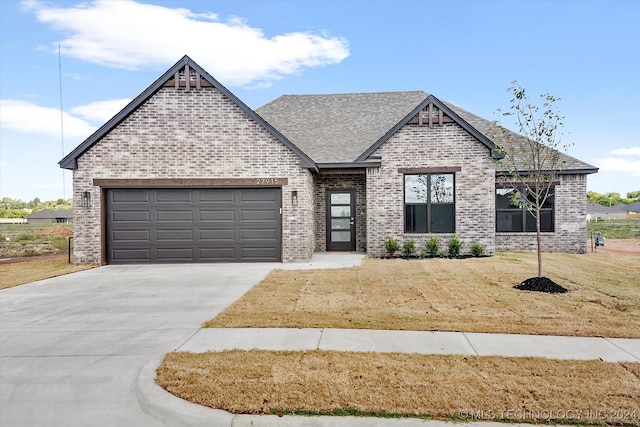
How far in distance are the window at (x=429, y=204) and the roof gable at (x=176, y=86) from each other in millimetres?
4347

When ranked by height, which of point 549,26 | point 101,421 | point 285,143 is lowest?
point 101,421

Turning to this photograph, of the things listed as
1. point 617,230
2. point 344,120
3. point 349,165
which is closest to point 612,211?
point 617,230

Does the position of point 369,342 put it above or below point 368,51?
below

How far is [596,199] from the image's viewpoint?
133m

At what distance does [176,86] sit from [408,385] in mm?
13078

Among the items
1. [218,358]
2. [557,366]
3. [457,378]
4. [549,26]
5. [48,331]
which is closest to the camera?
[457,378]

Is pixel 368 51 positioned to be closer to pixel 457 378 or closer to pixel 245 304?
pixel 245 304

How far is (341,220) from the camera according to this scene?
57.3 ft

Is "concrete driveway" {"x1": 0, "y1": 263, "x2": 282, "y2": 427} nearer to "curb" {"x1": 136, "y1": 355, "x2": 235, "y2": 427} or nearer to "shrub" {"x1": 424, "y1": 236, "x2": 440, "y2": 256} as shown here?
"curb" {"x1": 136, "y1": 355, "x2": 235, "y2": 427}

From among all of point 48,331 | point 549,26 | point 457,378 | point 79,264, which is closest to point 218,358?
point 457,378

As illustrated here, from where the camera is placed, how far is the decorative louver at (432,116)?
603 inches

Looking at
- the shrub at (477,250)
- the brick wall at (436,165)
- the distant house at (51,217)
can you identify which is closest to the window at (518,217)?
the brick wall at (436,165)

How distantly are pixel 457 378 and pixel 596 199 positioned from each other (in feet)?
509

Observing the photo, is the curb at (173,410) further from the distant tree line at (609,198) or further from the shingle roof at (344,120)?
the distant tree line at (609,198)
